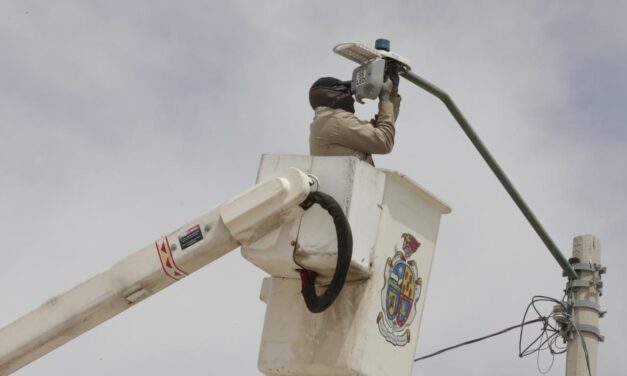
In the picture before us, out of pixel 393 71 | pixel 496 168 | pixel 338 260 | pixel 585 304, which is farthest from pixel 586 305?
pixel 338 260

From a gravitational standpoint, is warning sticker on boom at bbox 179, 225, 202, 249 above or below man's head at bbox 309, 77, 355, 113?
below

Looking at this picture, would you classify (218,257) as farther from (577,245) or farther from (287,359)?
(577,245)

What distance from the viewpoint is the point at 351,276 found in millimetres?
6859

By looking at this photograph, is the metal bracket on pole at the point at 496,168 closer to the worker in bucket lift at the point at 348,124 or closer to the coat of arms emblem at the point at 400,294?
the worker in bucket lift at the point at 348,124

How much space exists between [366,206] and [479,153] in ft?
7.91

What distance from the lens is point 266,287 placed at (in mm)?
7809

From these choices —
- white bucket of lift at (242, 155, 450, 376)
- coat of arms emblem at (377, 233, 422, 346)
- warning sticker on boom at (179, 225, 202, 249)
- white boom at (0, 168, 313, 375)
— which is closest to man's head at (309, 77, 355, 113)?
white bucket of lift at (242, 155, 450, 376)

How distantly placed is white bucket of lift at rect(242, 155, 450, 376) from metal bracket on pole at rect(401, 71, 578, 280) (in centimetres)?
109

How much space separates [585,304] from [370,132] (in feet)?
12.4

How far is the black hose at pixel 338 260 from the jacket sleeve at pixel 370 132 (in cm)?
67

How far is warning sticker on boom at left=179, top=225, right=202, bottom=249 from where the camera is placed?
23.3 feet

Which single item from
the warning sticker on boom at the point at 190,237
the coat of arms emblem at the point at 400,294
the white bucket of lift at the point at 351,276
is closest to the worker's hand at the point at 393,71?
the white bucket of lift at the point at 351,276

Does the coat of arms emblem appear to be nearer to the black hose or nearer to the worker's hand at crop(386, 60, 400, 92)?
the black hose

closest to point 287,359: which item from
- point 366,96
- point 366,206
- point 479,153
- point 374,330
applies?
point 374,330
